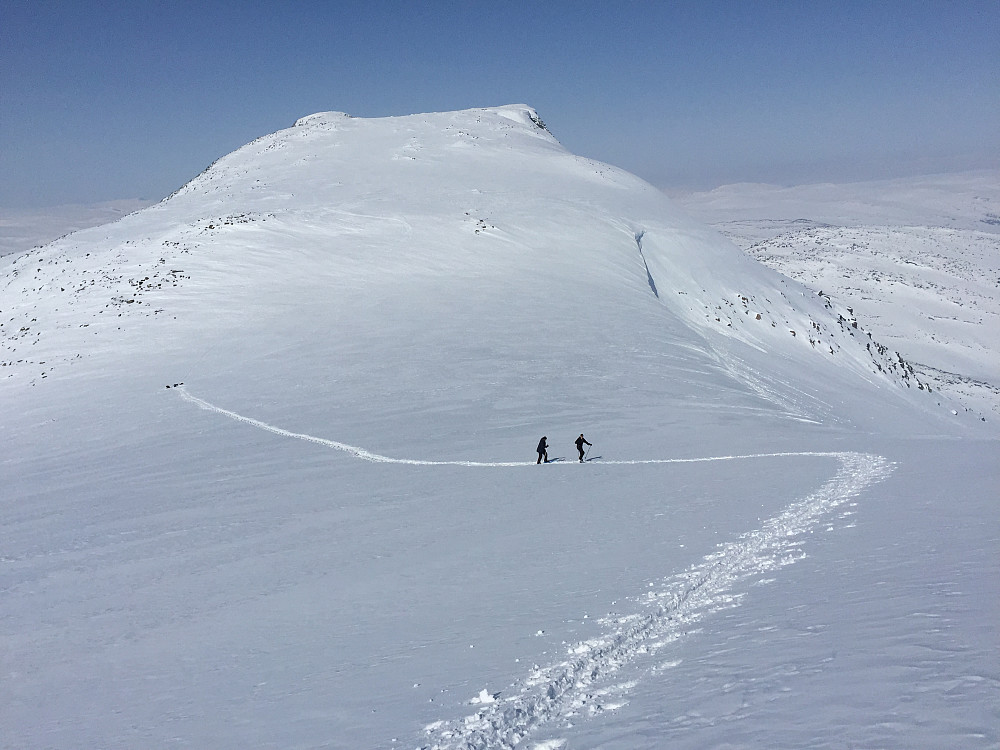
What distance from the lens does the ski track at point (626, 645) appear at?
23.8 ft

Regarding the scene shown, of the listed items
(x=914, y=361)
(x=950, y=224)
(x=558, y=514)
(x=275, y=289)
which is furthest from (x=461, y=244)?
(x=950, y=224)

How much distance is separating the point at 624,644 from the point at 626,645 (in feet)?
0.12

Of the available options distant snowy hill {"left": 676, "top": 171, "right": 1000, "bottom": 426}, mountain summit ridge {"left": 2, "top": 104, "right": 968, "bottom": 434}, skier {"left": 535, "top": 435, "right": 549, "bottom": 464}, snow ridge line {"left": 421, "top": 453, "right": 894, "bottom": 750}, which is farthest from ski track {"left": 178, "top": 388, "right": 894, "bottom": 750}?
distant snowy hill {"left": 676, "top": 171, "right": 1000, "bottom": 426}

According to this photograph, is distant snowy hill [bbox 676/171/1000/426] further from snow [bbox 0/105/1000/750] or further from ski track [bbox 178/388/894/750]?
ski track [bbox 178/388/894/750]

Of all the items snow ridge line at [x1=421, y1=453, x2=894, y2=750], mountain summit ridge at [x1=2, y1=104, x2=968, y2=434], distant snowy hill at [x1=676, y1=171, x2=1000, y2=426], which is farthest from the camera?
distant snowy hill at [x1=676, y1=171, x2=1000, y2=426]

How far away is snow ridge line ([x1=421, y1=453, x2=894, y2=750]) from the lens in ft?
23.8

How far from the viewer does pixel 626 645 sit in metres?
8.80

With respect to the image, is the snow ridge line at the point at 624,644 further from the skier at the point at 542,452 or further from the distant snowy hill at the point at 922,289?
the distant snowy hill at the point at 922,289

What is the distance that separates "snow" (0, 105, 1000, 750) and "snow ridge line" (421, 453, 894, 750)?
0.06 meters

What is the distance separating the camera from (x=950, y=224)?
655 feet

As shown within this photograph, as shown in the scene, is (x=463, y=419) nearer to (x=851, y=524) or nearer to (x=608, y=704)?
(x=851, y=524)

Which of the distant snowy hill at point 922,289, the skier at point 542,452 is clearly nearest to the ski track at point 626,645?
the skier at point 542,452

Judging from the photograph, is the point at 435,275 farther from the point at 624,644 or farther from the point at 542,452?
the point at 624,644

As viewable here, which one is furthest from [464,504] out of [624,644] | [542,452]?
[624,644]
